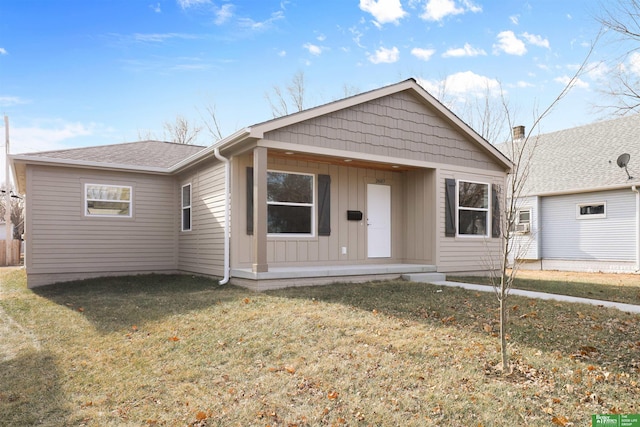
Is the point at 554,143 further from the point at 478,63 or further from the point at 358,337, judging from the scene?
the point at 358,337

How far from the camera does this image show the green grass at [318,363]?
3.47m

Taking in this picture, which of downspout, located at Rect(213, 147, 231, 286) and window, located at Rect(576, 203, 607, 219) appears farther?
window, located at Rect(576, 203, 607, 219)

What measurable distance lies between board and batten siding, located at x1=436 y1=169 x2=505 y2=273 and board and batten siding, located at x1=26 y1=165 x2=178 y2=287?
692 centimetres

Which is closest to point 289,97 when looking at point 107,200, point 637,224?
point 107,200

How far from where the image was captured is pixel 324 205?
31.8 feet

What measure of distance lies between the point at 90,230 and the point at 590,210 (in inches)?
611

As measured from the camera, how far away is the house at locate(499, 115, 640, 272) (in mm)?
14117

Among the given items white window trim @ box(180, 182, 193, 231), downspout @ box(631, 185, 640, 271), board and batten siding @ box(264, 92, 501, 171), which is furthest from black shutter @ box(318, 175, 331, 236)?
downspout @ box(631, 185, 640, 271)

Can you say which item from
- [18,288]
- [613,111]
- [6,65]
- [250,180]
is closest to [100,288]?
[18,288]

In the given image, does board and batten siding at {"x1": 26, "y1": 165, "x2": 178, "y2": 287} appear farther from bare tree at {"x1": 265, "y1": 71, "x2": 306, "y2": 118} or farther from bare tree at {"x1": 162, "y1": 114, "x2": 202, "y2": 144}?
bare tree at {"x1": 162, "y1": 114, "x2": 202, "y2": 144}

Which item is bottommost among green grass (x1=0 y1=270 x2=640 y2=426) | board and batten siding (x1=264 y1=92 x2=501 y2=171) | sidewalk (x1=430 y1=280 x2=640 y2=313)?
green grass (x1=0 y1=270 x2=640 y2=426)

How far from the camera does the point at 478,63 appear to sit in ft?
50.9

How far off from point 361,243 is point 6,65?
41.1 ft

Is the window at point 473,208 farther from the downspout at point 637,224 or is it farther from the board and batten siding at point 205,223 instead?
the downspout at point 637,224
